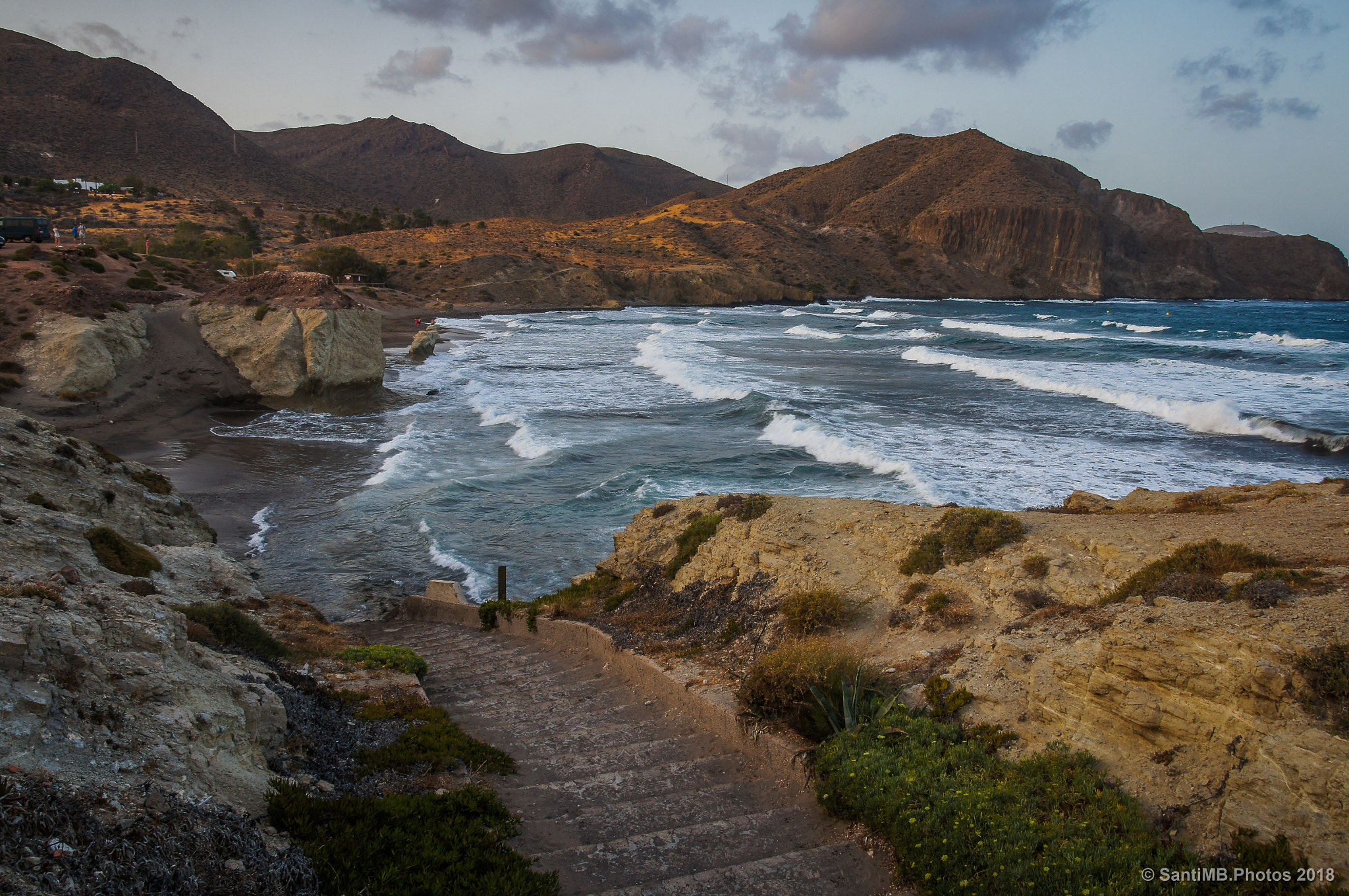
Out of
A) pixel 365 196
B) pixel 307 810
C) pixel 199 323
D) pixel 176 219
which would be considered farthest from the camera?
pixel 365 196

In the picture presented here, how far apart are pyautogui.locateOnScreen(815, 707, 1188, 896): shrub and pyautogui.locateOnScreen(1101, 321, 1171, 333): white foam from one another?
6666cm

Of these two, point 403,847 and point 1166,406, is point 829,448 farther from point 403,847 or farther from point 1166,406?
point 403,847

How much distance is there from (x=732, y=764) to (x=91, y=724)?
466 cm

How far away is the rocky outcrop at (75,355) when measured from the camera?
889 inches

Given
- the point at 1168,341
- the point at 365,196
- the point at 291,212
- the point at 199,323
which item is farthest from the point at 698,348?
the point at 365,196

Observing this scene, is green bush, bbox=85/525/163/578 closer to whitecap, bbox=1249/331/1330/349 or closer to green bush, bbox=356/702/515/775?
green bush, bbox=356/702/515/775

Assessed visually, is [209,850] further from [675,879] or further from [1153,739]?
[1153,739]

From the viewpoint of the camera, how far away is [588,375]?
125ft

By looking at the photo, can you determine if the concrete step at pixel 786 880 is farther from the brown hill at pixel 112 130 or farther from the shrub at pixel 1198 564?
the brown hill at pixel 112 130

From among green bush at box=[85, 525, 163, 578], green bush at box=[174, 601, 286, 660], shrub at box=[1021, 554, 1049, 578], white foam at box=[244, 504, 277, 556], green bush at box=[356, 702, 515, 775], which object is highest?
shrub at box=[1021, 554, 1049, 578]

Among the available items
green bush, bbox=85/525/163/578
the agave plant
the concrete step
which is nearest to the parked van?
green bush, bbox=85/525/163/578

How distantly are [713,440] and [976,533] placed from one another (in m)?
15.7

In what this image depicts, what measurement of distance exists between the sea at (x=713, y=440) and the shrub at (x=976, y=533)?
25.1 ft

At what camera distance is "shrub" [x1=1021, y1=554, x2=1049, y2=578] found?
7.58 m
